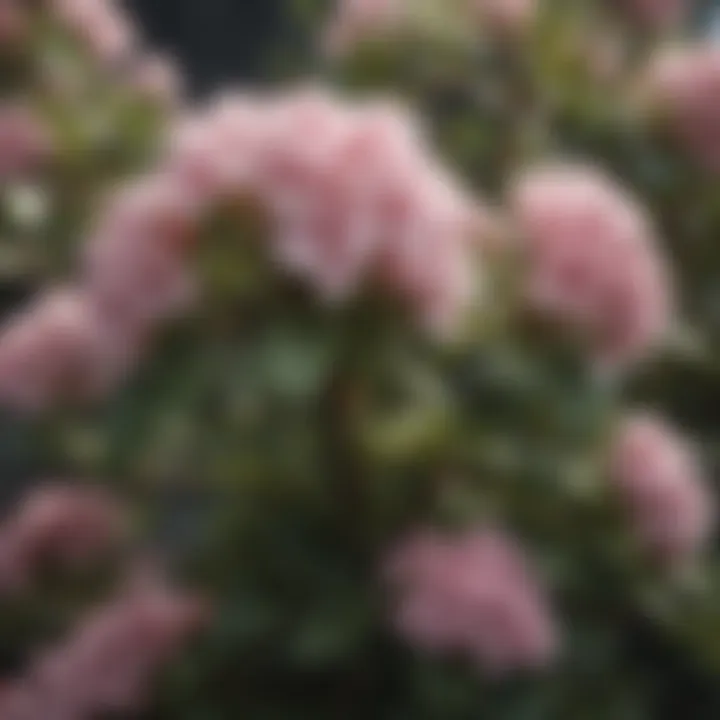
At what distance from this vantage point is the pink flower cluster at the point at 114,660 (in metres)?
1.03

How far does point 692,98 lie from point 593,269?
280mm

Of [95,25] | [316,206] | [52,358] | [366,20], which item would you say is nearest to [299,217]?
[316,206]

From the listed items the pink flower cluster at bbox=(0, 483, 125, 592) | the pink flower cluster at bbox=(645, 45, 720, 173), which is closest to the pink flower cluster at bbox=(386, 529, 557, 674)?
the pink flower cluster at bbox=(0, 483, 125, 592)

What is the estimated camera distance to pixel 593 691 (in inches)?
42.3

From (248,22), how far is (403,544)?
1.05 meters

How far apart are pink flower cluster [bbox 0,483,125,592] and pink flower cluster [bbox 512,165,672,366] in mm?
389

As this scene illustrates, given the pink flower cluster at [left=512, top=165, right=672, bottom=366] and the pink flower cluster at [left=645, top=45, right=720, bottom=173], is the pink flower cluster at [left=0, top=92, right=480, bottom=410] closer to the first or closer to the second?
the pink flower cluster at [left=512, top=165, right=672, bottom=366]

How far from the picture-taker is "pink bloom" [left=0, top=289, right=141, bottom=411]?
104 centimetres

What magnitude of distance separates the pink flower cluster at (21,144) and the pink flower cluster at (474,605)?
462 mm

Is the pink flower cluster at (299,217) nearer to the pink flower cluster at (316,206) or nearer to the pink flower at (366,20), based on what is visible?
the pink flower cluster at (316,206)

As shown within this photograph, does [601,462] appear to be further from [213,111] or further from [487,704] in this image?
[213,111]

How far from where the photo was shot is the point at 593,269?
959 millimetres

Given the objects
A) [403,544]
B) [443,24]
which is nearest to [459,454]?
[403,544]

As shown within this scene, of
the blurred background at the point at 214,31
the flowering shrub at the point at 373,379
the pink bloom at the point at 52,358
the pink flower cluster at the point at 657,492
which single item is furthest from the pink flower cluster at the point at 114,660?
the blurred background at the point at 214,31
